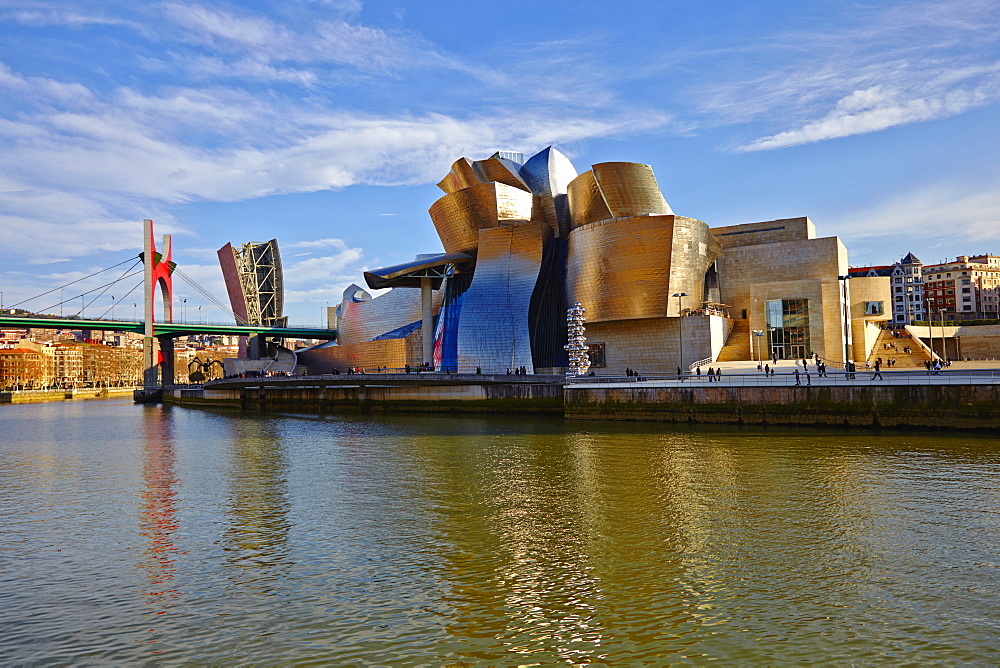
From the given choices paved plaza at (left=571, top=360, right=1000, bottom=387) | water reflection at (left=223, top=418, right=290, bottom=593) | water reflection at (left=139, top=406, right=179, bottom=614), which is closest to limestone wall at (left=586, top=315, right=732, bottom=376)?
paved plaza at (left=571, top=360, right=1000, bottom=387)

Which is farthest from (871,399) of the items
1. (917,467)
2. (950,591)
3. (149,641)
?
(149,641)

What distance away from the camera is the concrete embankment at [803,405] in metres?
25.4

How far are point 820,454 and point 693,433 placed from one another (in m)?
6.89

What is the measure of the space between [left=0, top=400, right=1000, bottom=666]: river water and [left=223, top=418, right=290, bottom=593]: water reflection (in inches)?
2.9

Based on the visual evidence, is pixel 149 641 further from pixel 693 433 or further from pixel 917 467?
pixel 693 433

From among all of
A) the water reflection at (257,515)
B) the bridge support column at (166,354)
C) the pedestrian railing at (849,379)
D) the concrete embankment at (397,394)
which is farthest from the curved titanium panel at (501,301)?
the bridge support column at (166,354)

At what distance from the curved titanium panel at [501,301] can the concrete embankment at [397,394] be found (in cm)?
586

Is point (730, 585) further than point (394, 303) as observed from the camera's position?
No

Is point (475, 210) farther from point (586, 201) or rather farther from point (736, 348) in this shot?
point (736, 348)

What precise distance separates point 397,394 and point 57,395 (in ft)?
228

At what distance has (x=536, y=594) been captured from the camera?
927cm

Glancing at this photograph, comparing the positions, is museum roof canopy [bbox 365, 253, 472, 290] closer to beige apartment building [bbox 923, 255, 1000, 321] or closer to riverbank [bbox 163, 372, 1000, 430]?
riverbank [bbox 163, 372, 1000, 430]

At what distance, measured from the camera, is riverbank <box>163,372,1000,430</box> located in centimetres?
2578

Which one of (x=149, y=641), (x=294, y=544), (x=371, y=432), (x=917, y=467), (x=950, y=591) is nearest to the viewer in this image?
(x=149, y=641)
